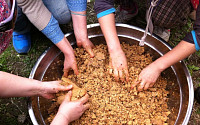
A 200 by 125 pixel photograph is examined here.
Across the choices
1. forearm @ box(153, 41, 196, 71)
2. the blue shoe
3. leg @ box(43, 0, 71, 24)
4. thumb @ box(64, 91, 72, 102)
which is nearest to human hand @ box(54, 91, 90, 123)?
thumb @ box(64, 91, 72, 102)

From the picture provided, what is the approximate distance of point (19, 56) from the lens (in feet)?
5.71

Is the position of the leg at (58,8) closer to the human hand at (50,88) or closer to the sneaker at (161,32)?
the human hand at (50,88)

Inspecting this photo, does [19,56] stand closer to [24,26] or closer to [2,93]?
[24,26]

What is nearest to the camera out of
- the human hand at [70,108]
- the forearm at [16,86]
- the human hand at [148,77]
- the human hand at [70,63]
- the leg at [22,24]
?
the forearm at [16,86]

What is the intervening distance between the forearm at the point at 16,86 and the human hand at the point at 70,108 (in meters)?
0.18

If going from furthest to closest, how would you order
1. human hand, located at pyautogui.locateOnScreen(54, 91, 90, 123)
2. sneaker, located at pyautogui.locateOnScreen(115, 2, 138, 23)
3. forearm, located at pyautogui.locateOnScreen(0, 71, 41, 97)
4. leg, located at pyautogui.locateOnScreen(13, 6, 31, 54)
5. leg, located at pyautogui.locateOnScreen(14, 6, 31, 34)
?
sneaker, located at pyautogui.locateOnScreen(115, 2, 138, 23) → leg, located at pyautogui.locateOnScreen(13, 6, 31, 54) → leg, located at pyautogui.locateOnScreen(14, 6, 31, 34) → human hand, located at pyautogui.locateOnScreen(54, 91, 90, 123) → forearm, located at pyautogui.locateOnScreen(0, 71, 41, 97)

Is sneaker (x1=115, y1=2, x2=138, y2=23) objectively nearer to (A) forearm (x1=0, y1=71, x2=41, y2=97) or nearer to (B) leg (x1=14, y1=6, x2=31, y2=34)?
(B) leg (x1=14, y1=6, x2=31, y2=34)

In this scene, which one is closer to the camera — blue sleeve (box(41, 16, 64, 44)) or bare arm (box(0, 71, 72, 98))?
bare arm (box(0, 71, 72, 98))

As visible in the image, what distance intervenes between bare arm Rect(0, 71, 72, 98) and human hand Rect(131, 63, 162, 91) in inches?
18.3

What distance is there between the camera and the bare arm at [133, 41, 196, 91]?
1.05 m

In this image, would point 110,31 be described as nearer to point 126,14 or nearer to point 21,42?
point 126,14

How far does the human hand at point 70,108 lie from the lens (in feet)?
3.27

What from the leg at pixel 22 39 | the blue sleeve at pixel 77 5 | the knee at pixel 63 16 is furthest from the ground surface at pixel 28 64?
the blue sleeve at pixel 77 5

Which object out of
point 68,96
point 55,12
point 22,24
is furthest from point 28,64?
point 68,96
